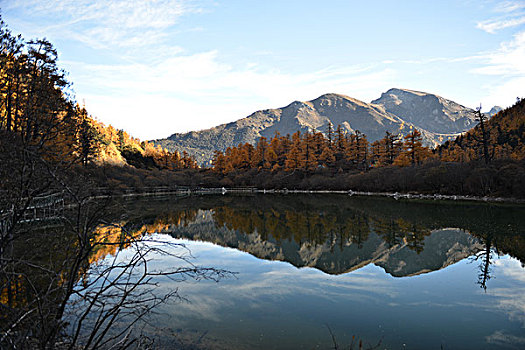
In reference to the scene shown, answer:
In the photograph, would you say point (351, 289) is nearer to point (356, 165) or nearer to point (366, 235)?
point (366, 235)

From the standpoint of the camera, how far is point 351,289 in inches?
344

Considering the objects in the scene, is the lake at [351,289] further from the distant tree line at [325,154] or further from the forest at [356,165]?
the distant tree line at [325,154]

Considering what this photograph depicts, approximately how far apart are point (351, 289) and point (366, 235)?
7.88 metres

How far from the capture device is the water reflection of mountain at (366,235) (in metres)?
12.0

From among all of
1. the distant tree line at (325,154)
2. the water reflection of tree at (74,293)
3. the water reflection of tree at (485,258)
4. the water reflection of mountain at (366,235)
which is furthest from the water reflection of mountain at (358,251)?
the distant tree line at (325,154)

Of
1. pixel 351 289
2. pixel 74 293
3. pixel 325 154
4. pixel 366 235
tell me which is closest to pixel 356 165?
pixel 325 154

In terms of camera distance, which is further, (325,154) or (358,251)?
(325,154)

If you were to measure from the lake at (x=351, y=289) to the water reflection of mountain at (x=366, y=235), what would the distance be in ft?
0.24

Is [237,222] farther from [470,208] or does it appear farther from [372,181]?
[372,181]

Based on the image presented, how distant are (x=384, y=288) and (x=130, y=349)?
6.51 metres

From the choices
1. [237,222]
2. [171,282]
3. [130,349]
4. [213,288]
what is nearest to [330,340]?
[130,349]

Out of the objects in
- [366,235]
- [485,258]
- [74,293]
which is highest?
[74,293]

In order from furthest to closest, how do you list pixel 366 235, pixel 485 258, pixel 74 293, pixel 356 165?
pixel 356 165 < pixel 366 235 < pixel 485 258 < pixel 74 293

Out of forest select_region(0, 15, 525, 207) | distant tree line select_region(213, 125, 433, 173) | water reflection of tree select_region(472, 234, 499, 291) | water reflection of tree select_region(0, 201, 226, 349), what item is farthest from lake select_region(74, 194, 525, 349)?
distant tree line select_region(213, 125, 433, 173)
